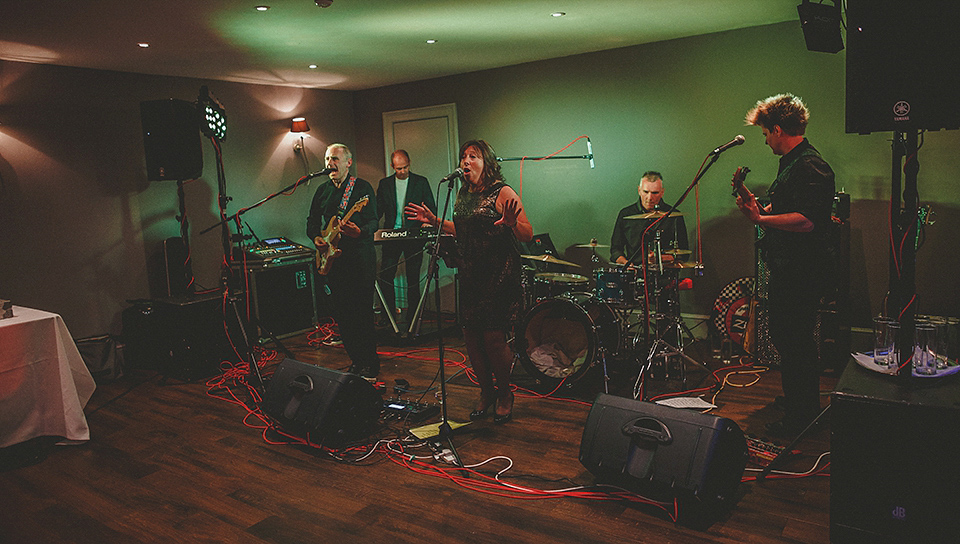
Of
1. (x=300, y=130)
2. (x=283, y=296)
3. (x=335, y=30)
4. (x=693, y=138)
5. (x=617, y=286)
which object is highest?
(x=335, y=30)

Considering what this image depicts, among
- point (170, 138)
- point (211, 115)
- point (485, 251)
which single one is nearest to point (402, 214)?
point (211, 115)

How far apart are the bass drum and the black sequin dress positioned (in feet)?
2.58

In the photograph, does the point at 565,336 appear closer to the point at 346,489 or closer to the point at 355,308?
the point at 355,308

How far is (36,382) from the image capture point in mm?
3832

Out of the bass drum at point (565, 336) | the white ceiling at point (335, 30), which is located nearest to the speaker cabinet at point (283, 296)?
the white ceiling at point (335, 30)

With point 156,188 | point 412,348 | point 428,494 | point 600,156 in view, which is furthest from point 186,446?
point 600,156

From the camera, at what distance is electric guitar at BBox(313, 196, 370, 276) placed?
4723mm

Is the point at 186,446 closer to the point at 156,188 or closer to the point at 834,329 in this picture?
the point at 156,188

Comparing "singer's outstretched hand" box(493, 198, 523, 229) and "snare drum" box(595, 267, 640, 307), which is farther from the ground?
"singer's outstretched hand" box(493, 198, 523, 229)

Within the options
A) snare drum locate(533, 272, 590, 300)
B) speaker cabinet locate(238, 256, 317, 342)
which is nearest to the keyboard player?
speaker cabinet locate(238, 256, 317, 342)

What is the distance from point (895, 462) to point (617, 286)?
234 centimetres

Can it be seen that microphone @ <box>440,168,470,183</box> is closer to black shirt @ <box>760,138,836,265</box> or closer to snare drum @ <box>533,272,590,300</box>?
snare drum @ <box>533,272,590,300</box>

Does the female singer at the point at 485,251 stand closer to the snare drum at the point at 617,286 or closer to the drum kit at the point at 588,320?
the drum kit at the point at 588,320

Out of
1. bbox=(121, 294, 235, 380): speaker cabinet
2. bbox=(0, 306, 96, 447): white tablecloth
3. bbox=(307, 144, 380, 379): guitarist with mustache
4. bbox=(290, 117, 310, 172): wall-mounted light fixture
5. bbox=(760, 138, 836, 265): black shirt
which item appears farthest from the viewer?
bbox=(290, 117, 310, 172): wall-mounted light fixture
